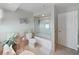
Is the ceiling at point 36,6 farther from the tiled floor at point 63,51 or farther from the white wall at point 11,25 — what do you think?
the tiled floor at point 63,51

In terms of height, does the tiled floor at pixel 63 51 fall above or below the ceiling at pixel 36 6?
below

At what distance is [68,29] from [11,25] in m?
0.95

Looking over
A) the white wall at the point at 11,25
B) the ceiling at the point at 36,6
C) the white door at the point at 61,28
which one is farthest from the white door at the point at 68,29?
the white wall at the point at 11,25

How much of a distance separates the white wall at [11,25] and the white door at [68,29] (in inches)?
20.5

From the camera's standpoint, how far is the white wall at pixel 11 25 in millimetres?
1874

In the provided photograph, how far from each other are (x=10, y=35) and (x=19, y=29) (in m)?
0.17

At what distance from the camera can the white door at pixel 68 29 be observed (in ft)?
6.22

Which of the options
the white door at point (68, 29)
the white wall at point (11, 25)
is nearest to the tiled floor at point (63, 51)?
the white door at point (68, 29)

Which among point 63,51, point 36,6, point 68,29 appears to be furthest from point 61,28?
point 36,6

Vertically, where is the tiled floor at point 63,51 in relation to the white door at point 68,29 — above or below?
below

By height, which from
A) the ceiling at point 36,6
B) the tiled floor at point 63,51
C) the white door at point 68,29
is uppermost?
the ceiling at point 36,6

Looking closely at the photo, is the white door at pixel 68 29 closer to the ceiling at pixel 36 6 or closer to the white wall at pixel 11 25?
the ceiling at pixel 36 6

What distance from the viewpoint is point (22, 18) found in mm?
1926

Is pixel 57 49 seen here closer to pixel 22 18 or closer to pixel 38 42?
pixel 38 42
